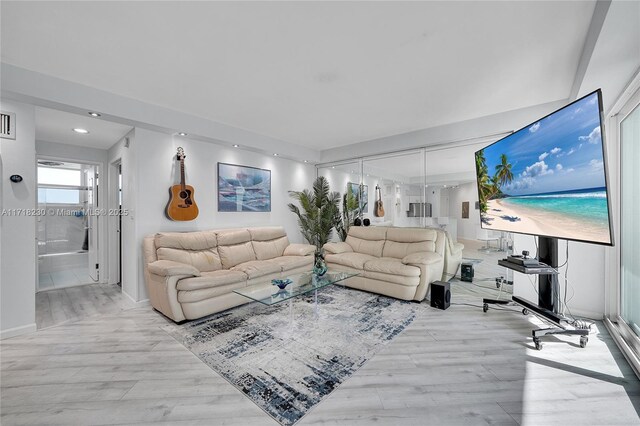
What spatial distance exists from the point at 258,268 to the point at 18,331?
7.83 ft

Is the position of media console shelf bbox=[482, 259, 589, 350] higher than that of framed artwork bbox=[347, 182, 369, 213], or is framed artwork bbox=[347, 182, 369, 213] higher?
framed artwork bbox=[347, 182, 369, 213]

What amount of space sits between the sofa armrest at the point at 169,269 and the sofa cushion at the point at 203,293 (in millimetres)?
188

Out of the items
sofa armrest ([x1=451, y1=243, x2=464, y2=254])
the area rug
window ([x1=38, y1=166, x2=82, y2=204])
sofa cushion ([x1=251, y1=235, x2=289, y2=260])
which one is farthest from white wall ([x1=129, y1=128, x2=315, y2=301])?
sofa armrest ([x1=451, y1=243, x2=464, y2=254])

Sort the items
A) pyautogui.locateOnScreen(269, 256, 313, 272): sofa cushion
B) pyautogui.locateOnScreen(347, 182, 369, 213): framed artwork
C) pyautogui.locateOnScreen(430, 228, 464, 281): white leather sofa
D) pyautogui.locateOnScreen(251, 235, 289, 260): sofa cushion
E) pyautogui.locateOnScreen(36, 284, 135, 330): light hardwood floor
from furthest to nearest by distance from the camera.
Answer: pyautogui.locateOnScreen(347, 182, 369, 213): framed artwork, pyautogui.locateOnScreen(251, 235, 289, 260): sofa cushion, pyautogui.locateOnScreen(430, 228, 464, 281): white leather sofa, pyautogui.locateOnScreen(269, 256, 313, 272): sofa cushion, pyautogui.locateOnScreen(36, 284, 135, 330): light hardwood floor

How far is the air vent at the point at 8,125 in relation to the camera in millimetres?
2508

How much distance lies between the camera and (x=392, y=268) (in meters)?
3.58

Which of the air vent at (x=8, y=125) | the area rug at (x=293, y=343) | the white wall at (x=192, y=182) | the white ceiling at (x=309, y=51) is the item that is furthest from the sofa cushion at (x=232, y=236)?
the air vent at (x=8, y=125)

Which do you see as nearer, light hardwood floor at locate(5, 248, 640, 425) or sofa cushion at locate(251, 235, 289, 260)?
light hardwood floor at locate(5, 248, 640, 425)

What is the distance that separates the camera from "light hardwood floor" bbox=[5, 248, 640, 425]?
1.56m

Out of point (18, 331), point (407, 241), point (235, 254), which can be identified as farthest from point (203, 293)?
point (407, 241)

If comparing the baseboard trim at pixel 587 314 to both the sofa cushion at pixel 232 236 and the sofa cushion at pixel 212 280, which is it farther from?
the sofa cushion at pixel 232 236

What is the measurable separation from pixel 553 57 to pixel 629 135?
3.45 ft

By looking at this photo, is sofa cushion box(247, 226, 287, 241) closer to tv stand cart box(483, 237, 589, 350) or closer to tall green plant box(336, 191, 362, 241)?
tall green plant box(336, 191, 362, 241)

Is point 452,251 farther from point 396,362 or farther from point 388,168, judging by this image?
point 396,362
